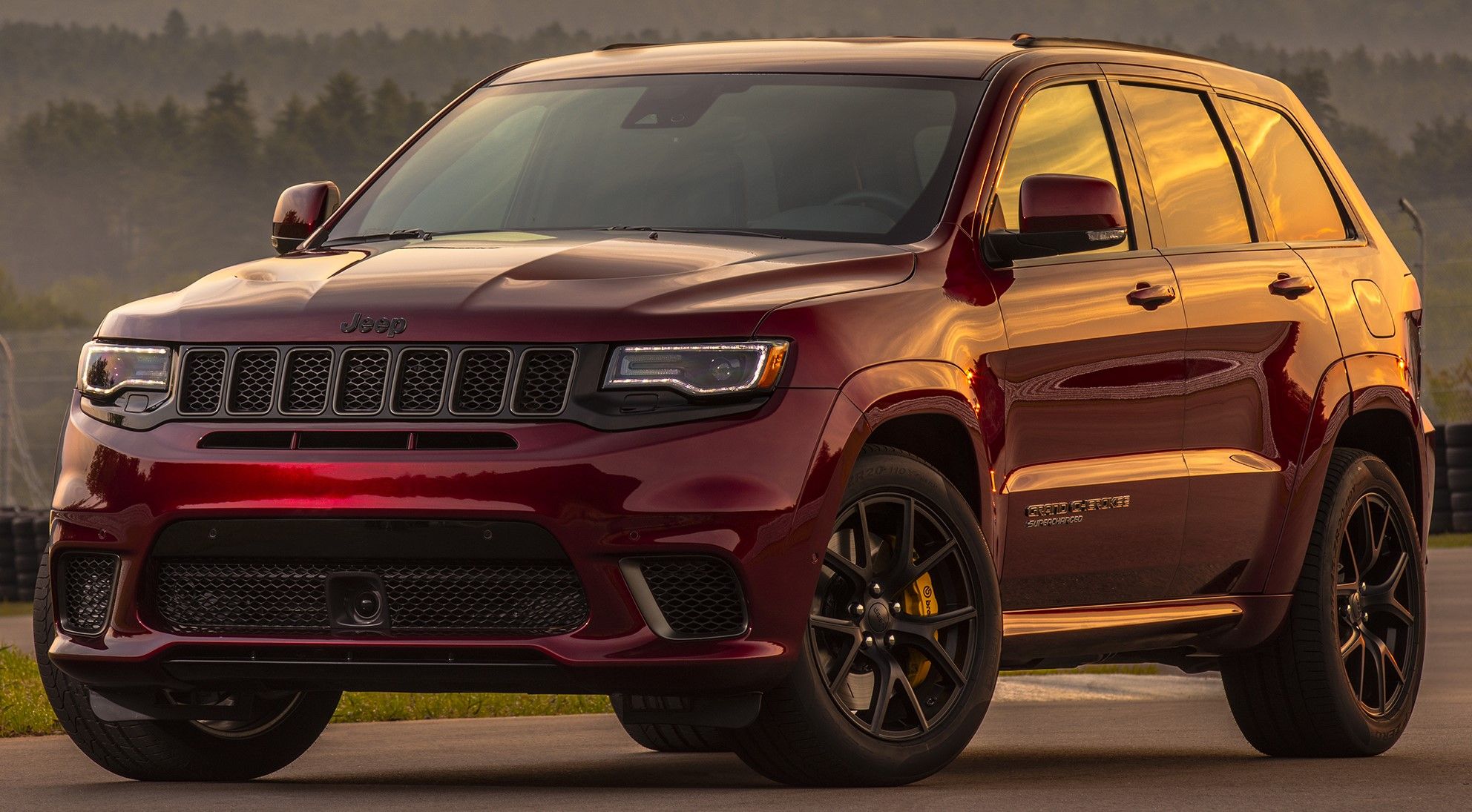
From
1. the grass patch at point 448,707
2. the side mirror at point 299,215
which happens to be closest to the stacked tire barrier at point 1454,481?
the grass patch at point 448,707

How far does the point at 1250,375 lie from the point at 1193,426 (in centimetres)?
38

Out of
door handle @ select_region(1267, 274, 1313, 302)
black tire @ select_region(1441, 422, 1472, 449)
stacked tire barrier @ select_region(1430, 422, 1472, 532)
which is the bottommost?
stacked tire barrier @ select_region(1430, 422, 1472, 532)

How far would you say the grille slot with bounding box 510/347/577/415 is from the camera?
5.91 metres

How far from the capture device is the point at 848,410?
609 cm

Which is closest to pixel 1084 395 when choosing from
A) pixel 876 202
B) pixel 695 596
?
pixel 876 202

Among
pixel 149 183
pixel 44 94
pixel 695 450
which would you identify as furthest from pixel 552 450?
pixel 44 94

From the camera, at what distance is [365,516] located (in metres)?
5.94

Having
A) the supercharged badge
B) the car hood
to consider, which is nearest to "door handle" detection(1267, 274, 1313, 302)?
the supercharged badge

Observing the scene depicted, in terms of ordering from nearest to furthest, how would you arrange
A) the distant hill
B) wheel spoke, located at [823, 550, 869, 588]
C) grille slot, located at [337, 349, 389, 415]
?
grille slot, located at [337, 349, 389, 415] → wheel spoke, located at [823, 550, 869, 588] → the distant hill

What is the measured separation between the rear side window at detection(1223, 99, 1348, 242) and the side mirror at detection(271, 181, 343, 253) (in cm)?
290

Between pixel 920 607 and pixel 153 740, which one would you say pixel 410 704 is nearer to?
pixel 153 740

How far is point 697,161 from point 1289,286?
197cm

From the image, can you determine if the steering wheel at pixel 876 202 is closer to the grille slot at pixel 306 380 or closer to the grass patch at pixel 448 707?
the grille slot at pixel 306 380

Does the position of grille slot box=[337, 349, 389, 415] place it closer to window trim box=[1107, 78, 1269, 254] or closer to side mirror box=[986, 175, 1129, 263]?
side mirror box=[986, 175, 1129, 263]
